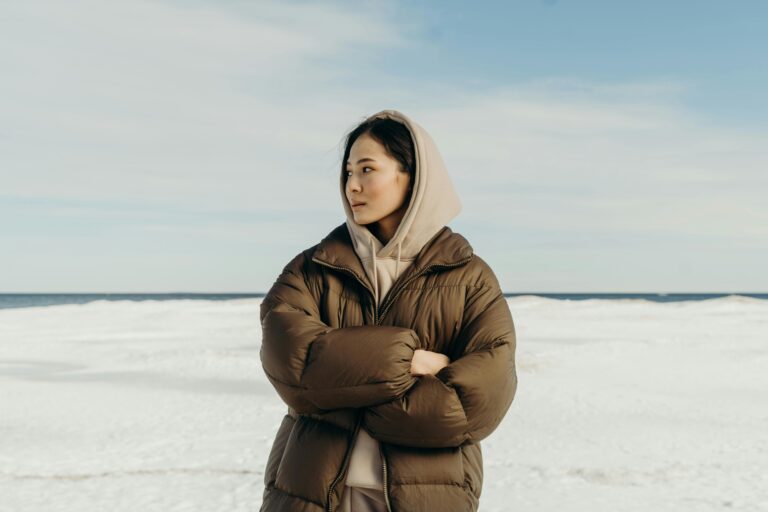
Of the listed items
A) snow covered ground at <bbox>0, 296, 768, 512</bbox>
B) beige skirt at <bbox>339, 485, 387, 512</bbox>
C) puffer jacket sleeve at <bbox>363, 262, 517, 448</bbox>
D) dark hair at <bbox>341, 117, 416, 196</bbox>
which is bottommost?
snow covered ground at <bbox>0, 296, 768, 512</bbox>

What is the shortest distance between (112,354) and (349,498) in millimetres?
10773

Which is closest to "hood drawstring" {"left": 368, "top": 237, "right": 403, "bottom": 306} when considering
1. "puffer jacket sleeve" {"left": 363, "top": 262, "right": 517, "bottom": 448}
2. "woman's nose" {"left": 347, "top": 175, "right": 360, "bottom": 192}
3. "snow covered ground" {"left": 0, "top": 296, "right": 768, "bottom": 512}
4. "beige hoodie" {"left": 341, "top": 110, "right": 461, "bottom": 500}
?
"beige hoodie" {"left": 341, "top": 110, "right": 461, "bottom": 500}

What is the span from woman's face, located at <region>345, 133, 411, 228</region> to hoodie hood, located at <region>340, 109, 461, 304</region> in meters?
0.04

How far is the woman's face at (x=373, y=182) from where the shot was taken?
1959 mm

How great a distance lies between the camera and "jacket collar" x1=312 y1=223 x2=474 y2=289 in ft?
6.31

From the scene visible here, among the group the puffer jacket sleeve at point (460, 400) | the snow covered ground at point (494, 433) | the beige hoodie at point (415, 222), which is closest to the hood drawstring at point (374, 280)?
the beige hoodie at point (415, 222)

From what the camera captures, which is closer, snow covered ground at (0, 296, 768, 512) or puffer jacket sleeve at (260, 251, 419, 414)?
puffer jacket sleeve at (260, 251, 419, 414)

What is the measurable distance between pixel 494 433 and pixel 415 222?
4598 mm

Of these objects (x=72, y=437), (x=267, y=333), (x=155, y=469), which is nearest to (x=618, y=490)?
(x=155, y=469)

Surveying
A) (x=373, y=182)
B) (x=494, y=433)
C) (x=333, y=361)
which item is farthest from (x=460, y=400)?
(x=494, y=433)

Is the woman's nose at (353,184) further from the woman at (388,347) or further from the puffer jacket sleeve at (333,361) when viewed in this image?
the puffer jacket sleeve at (333,361)

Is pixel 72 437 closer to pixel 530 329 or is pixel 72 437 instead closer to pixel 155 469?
pixel 155 469

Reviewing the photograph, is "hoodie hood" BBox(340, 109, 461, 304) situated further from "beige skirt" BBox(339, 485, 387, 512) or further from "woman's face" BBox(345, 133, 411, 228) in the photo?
"beige skirt" BBox(339, 485, 387, 512)

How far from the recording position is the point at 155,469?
5191mm
